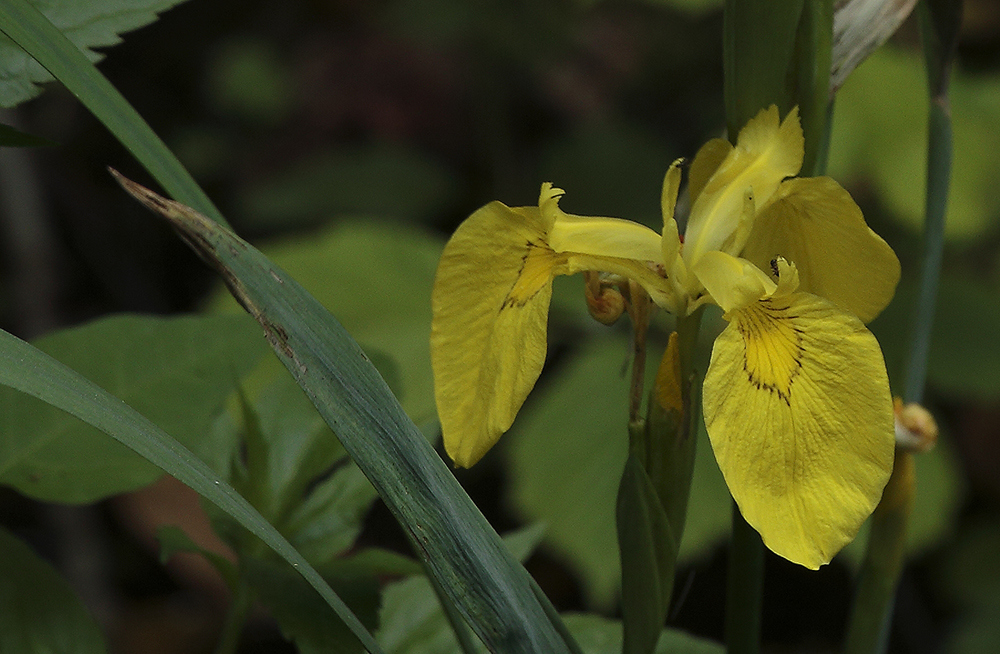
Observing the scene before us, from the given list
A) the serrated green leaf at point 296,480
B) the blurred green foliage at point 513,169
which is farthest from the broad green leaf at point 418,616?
the blurred green foliage at point 513,169

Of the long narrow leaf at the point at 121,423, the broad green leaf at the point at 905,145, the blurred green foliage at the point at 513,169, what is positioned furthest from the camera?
the broad green leaf at the point at 905,145

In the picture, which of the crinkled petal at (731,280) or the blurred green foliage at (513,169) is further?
the blurred green foliage at (513,169)

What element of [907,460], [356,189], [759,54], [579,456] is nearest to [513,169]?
[356,189]

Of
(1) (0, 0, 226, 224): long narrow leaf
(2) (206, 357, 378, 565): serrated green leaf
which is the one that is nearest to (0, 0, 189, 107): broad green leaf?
(1) (0, 0, 226, 224): long narrow leaf

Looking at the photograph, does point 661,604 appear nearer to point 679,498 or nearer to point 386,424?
point 679,498

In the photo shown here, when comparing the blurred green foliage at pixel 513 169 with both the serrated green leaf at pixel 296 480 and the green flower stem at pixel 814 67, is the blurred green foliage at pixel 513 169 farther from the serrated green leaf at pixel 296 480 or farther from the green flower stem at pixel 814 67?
the green flower stem at pixel 814 67

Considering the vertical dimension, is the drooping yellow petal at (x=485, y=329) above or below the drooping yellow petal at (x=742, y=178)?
below
